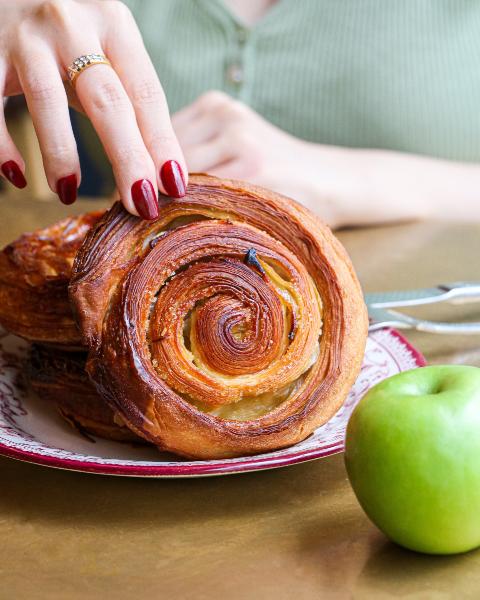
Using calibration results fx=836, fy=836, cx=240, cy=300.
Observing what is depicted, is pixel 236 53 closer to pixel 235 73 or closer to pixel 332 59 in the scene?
pixel 235 73

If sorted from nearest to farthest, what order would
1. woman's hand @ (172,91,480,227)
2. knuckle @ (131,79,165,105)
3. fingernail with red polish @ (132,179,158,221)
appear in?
fingernail with red polish @ (132,179,158,221) < knuckle @ (131,79,165,105) < woman's hand @ (172,91,480,227)

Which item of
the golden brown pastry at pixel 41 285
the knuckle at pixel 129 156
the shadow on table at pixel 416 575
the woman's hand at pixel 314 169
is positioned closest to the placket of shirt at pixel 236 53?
the woman's hand at pixel 314 169

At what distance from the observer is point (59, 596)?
557mm

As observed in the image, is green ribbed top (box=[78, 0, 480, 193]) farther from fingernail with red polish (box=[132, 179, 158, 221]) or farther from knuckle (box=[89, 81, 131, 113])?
fingernail with red polish (box=[132, 179, 158, 221])

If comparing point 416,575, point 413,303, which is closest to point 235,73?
point 413,303

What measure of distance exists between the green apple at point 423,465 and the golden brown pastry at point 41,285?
364mm

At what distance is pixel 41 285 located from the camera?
92 centimetres

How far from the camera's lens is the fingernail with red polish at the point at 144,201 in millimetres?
771

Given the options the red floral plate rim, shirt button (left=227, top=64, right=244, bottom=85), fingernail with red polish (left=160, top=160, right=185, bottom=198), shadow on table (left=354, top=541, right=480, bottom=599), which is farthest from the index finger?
shirt button (left=227, top=64, right=244, bottom=85)

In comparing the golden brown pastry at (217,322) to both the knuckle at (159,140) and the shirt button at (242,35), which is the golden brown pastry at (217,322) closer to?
the knuckle at (159,140)

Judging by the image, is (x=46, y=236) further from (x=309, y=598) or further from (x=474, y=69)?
(x=474, y=69)

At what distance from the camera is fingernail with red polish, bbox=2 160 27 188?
0.93 m

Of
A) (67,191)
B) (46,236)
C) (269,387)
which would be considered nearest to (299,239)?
(269,387)

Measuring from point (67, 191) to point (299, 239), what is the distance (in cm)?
27
